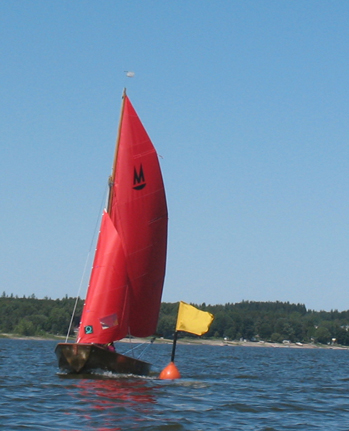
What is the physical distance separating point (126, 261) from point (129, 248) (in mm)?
682

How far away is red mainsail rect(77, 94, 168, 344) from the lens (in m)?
33.9

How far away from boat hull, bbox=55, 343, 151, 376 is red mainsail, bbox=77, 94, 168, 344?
48.5 inches

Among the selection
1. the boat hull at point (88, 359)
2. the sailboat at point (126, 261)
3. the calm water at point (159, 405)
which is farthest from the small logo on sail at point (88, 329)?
the calm water at point (159, 405)

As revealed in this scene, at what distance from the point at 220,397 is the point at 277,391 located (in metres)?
→ 5.44

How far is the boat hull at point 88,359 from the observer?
1261 inches

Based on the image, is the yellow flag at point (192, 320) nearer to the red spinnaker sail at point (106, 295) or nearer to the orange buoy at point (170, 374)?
the red spinnaker sail at point (106, 295)

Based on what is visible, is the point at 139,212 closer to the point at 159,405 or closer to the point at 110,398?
the point at 110,398

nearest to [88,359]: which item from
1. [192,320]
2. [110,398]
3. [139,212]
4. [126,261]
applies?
[126,261]

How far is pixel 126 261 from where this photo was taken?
34.8m

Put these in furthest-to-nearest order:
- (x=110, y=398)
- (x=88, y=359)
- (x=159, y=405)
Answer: (x=88, y=359) → (x=110, y=398) → (x=159, y=405)

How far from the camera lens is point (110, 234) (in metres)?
34.6

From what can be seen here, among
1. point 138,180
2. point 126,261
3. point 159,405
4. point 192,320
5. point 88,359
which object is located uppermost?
point 138,180

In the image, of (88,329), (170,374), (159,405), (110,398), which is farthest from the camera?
(170,374)

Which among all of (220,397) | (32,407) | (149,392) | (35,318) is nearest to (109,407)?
(32,407)
